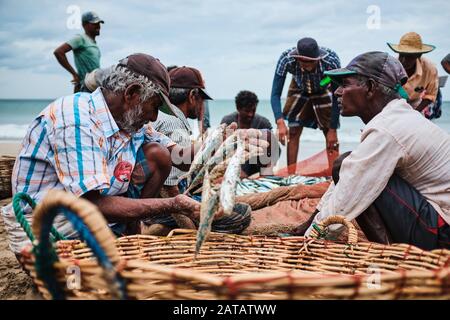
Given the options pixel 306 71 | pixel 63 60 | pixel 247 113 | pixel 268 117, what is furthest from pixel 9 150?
pixel 268 117

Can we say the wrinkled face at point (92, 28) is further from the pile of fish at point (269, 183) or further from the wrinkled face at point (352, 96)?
the wrinkled face at point (352, 96)

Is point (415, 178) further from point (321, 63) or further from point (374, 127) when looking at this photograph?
point (321, 63)

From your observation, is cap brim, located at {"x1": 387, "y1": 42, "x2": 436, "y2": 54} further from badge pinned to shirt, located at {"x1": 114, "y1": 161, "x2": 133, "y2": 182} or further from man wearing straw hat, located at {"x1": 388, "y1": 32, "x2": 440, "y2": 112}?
badge pinned to shirt, located at {"x1": 114, "y1": 161, "x2": 133, "y2": 182}

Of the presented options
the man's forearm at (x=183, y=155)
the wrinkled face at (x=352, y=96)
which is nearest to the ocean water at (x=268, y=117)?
the man's forearm at (x=183, y=155)

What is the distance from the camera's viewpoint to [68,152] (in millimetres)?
1831

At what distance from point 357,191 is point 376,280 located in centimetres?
100

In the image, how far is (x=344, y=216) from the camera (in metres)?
2.11

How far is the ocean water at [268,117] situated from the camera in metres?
12.1

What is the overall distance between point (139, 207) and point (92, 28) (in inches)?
154

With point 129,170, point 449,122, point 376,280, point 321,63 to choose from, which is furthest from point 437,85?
point 449,122

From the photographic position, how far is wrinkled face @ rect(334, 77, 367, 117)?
2.38 meters

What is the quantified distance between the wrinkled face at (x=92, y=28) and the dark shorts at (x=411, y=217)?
4.18 m

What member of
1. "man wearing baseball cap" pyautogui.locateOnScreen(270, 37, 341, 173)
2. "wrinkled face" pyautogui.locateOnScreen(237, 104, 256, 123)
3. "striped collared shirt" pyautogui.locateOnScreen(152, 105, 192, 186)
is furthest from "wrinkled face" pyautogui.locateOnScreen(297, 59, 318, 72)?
"striped collared shirt" pyautogui.locateOnScreen(152, 105, 192, 186)

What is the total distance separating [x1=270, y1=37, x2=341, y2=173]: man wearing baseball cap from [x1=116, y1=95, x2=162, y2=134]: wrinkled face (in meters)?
2.74
